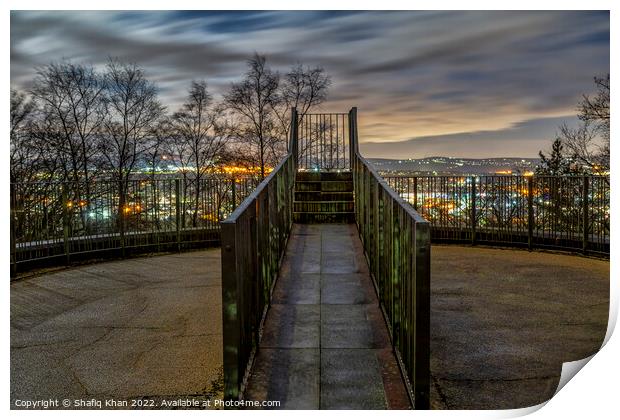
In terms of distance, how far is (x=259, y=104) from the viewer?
A: 2873 cm

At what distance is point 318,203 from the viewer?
35.6 ft

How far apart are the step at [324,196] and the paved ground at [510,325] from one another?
96.8 inches

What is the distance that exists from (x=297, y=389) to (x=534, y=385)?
1.82 m

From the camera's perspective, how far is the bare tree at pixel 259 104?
28297 mm

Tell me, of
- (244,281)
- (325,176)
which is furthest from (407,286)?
(325,176)

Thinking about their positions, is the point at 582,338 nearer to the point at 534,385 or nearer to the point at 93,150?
the point at 534,385

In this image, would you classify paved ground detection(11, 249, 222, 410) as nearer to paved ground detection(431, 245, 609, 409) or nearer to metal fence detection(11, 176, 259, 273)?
metal fence detection(11, 176, 259, 273)

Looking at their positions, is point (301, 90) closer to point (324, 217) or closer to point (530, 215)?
point (324, 217)

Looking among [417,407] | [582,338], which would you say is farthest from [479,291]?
[417,407]

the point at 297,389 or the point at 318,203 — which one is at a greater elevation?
the point at 318,203

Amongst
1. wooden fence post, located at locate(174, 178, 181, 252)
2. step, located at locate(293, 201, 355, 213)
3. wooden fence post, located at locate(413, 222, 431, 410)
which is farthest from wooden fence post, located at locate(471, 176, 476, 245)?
wooden fence post, located at locate(413, 222, 431, 410)

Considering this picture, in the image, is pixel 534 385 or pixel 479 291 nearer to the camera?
pixel 534 385

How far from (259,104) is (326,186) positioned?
18111mm

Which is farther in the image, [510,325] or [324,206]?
[324,206]
